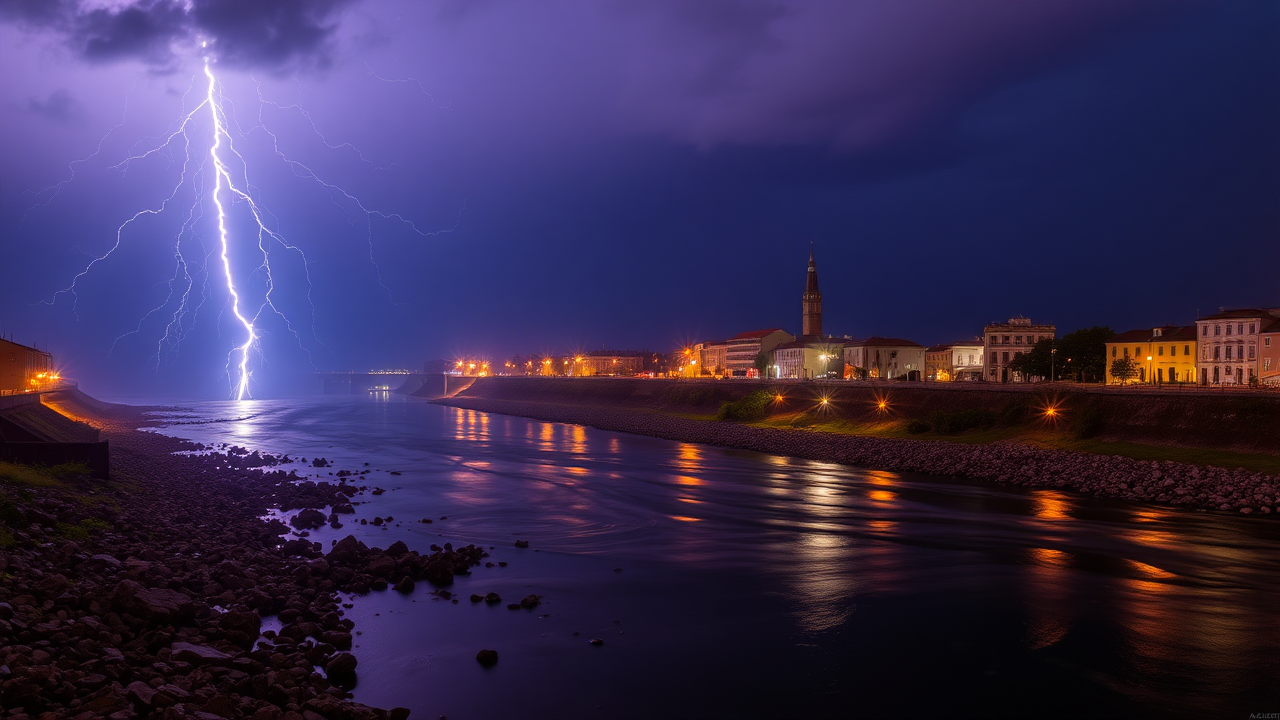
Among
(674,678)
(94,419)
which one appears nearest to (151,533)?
(674,678)

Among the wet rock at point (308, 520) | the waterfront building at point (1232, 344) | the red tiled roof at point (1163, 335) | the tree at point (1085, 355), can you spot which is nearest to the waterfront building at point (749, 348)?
the tree at point (1085, 355)

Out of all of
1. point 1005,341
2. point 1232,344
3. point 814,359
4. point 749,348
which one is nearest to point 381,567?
point 1232,344

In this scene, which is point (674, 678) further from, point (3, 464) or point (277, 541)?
point (3, 464)

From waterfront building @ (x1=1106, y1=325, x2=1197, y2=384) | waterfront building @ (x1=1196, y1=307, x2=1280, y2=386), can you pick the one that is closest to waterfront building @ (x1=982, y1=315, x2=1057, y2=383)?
waterfront building @ (x1=1106, y1=325, x2=1197, y2=384)

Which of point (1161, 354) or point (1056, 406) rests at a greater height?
point (1161, 354)

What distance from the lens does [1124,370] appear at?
77.5 m

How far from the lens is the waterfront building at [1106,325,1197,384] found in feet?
251

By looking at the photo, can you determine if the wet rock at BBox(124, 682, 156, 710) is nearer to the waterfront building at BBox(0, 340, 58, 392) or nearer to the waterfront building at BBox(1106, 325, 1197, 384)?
the waterfront building at BBox(0, 340, 58, 392)

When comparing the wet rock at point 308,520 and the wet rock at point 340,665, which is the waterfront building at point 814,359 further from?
the wet rock at point 340,665

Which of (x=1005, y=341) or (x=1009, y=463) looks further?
(x=1005, y=341)

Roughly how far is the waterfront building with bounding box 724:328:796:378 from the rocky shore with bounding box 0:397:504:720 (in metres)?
133

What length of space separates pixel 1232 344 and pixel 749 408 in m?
45.0

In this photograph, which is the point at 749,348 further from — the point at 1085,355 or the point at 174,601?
the point at 174,601

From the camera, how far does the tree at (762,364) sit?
146375 millimetres
